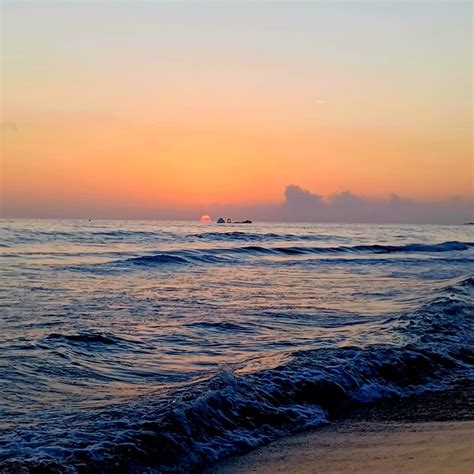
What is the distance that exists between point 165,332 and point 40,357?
288 centimetres

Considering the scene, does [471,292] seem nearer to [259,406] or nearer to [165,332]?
[165,332]

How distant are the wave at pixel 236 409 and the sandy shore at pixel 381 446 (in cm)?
31

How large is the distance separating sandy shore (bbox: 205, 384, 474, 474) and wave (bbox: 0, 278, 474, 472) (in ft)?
1.02

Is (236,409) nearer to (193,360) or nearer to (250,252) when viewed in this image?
(193,360)

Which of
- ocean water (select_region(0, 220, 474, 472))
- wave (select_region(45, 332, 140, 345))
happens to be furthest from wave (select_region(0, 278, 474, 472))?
wave (select_region(45, 332, 140, 345))

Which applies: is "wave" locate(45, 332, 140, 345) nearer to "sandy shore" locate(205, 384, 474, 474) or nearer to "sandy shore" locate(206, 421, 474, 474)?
"sandy shore" locate(205, 384, 474, 474)

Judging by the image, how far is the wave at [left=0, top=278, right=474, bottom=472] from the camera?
5.22 metres

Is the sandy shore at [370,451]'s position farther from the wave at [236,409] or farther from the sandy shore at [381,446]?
the wave at [236,409]

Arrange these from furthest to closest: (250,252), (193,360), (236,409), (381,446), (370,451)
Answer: (250,252) → (193,360) → (236,409) → (381,446) → (370,451)

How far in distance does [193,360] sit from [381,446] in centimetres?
419

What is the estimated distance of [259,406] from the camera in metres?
6.79

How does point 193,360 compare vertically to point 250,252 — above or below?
below

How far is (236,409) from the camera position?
6.59m

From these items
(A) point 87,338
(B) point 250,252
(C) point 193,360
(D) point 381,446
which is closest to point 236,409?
(D) point 381,446
